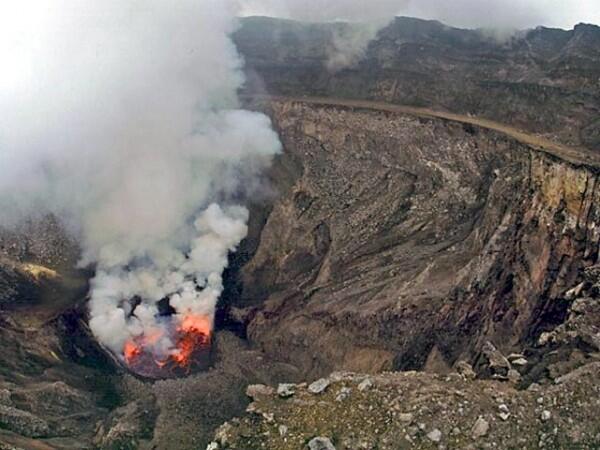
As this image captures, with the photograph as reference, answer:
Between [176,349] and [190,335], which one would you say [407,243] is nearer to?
[190,335]

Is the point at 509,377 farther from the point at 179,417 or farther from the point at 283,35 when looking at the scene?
the point at 283,35

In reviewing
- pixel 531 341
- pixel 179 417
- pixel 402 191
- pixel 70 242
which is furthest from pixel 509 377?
pixel 70 242

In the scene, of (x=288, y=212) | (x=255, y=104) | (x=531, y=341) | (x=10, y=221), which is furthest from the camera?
(x=255, y=104)

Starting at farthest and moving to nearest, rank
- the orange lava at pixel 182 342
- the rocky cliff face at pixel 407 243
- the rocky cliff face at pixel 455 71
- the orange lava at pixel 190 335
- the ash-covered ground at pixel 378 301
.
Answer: the rocky cliff face at pixel 455 71, the orange lava at pixel 190 335, the orange lava at pixel 182 342, the rocky cliff face at pixel 407 243, the ash-covered ground at pixel 378 301

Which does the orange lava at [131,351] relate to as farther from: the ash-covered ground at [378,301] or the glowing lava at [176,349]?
the ash-covered ground at [378,301]

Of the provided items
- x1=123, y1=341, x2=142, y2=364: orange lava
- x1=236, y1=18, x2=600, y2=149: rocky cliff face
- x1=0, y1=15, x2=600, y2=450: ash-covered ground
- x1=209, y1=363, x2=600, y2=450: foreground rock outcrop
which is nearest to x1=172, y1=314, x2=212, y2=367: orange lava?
x1=0, y1=15, x2=600, y2=450: ash-covered ground

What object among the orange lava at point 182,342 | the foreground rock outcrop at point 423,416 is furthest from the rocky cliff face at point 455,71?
the foreground rock outcrop at point 423,416

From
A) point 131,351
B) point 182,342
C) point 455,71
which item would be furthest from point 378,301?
point 455,71
